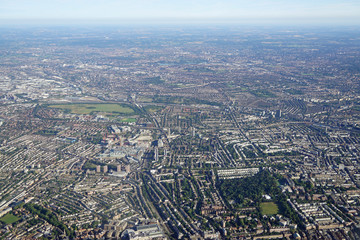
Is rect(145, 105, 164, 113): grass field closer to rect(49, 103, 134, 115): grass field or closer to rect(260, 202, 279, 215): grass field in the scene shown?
rect(49, 103, 134, 115): grass field

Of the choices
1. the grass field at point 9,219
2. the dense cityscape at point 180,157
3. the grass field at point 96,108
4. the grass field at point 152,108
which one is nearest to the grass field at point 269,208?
the dense cityscape at point 180,157

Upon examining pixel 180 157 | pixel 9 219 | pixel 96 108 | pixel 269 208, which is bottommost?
pixel 96 108

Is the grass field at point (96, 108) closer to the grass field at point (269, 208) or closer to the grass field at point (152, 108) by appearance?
the grass field at point (152, 108)

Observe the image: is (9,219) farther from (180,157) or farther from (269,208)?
(269,208)

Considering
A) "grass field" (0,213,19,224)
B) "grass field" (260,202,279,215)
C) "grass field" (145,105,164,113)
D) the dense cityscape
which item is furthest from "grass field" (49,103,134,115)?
"grass field" (260,202,279,215)

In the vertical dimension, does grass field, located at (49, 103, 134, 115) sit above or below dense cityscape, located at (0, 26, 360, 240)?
below

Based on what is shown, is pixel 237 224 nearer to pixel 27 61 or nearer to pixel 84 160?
pixel 84 160

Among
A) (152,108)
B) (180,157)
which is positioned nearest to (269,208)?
(180,157)

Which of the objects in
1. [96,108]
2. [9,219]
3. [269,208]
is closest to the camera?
[9,219]
